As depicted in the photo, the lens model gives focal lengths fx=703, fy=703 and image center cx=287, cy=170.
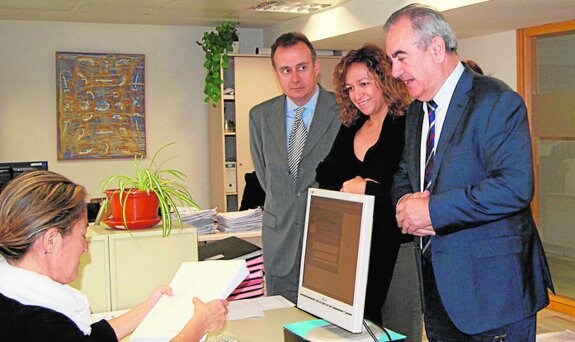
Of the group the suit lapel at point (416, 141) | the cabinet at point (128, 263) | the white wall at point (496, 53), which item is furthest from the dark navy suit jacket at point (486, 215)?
the white wall at point (496, 53)

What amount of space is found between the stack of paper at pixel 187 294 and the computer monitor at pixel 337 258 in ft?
0.68

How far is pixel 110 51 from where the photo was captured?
759cm

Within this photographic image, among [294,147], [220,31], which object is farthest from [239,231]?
[220,31]

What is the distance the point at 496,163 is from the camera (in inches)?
70.2

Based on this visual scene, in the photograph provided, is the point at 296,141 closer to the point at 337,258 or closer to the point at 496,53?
the point at 337,258

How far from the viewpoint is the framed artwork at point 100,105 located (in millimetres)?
7398

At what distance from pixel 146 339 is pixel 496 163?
3.36ft

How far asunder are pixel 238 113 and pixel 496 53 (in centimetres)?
261

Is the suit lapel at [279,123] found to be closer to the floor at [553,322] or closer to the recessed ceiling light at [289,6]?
the floor at [553,322]

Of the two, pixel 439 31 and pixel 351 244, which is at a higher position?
pixel 439 31

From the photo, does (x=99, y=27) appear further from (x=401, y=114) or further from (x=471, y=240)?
(x=471, y=240)

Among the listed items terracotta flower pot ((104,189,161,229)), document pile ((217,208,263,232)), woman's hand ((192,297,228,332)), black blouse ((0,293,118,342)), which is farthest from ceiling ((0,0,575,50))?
black blouse ((0,293,118,342))

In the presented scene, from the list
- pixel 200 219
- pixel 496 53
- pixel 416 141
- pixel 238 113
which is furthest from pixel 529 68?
pixel 416 141

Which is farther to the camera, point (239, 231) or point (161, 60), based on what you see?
point (161, 60)
